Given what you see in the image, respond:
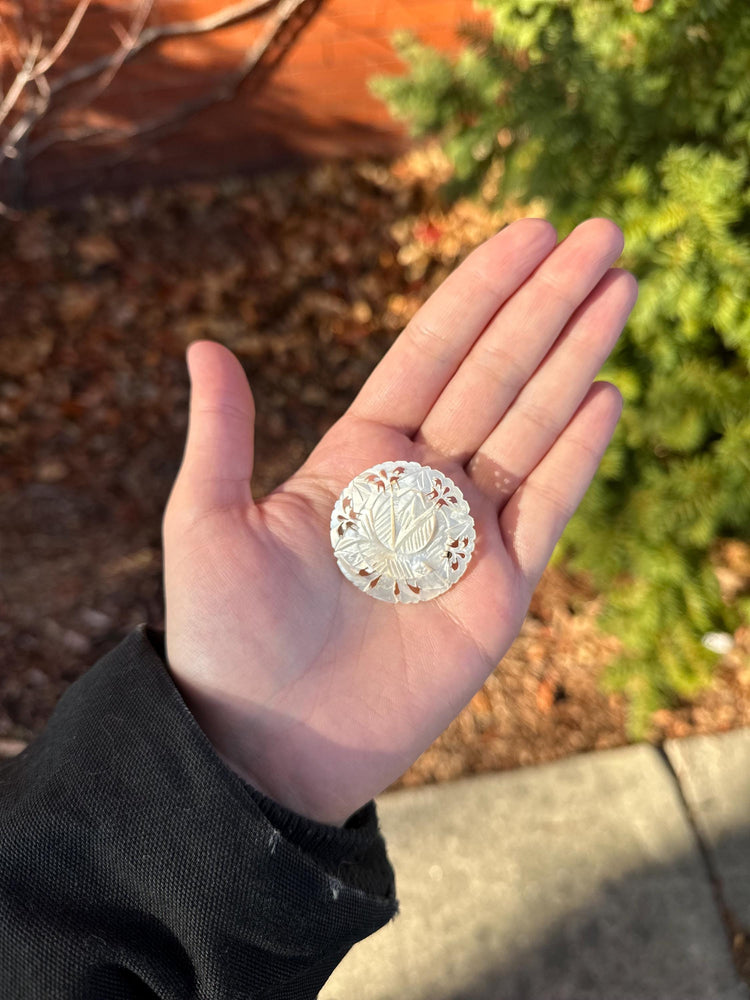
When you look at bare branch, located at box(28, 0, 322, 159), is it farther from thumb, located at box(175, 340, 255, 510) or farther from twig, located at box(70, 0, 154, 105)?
thumb, located at box(175, 340, 255, 510)

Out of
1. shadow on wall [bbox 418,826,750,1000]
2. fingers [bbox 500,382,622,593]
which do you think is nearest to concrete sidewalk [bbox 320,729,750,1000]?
shadow on wall [bbox 418,826,750,1000]

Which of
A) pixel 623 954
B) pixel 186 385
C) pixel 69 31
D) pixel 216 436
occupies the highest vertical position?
pixel 69 31

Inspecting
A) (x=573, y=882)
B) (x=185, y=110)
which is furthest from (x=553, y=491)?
(x=185, y=110)

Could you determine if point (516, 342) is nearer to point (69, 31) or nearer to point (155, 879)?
point (155, 879)

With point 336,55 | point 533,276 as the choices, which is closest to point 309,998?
point 533,276

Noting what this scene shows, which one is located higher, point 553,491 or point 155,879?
point 553,491

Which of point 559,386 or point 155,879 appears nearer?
point 155,879

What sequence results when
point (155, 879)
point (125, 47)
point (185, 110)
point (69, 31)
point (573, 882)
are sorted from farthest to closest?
point (185, 110)
point (125, 47)
point (69, 31)
point (573, 882)
point (155, 879)
